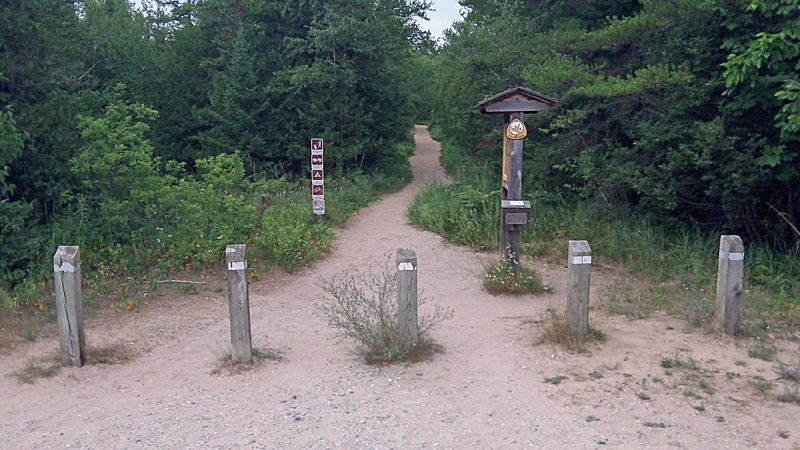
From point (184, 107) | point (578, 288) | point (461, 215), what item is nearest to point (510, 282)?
point (578, 288)

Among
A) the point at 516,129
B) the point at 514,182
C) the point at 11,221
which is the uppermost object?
the point at 516,129

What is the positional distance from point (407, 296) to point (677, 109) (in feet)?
23.0

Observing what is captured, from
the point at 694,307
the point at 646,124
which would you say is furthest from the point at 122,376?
the point at 646,124

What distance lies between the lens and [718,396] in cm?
534

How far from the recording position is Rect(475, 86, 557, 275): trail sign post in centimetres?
873

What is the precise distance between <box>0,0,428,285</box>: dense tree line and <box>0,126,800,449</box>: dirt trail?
10.7ft

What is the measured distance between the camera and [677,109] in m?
11.2

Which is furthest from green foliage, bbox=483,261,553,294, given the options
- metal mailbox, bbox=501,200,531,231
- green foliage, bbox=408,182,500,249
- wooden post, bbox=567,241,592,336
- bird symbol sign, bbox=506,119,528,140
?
green foliage, bbox=408,182,500,249

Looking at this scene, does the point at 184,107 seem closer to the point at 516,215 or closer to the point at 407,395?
the point at 516,215

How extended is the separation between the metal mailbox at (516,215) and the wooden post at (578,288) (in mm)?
2270

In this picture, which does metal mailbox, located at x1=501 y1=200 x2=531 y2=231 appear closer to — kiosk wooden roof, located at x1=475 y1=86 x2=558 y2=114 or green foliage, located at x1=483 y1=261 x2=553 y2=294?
green foliage, located at x1=483 y1=261 x2=553 y2=294

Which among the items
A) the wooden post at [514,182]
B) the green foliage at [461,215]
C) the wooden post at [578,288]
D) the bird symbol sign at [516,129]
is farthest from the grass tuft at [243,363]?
the green foliage at [461,215]

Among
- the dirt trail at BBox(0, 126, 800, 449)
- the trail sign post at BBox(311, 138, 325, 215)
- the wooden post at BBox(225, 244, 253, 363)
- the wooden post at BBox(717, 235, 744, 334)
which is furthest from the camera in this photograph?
the trail sign post at BBox(311, 138, 325, 215)

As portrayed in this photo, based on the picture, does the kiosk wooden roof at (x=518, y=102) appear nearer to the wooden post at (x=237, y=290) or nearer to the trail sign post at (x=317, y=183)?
the wooden post at (x=237, y=290)
